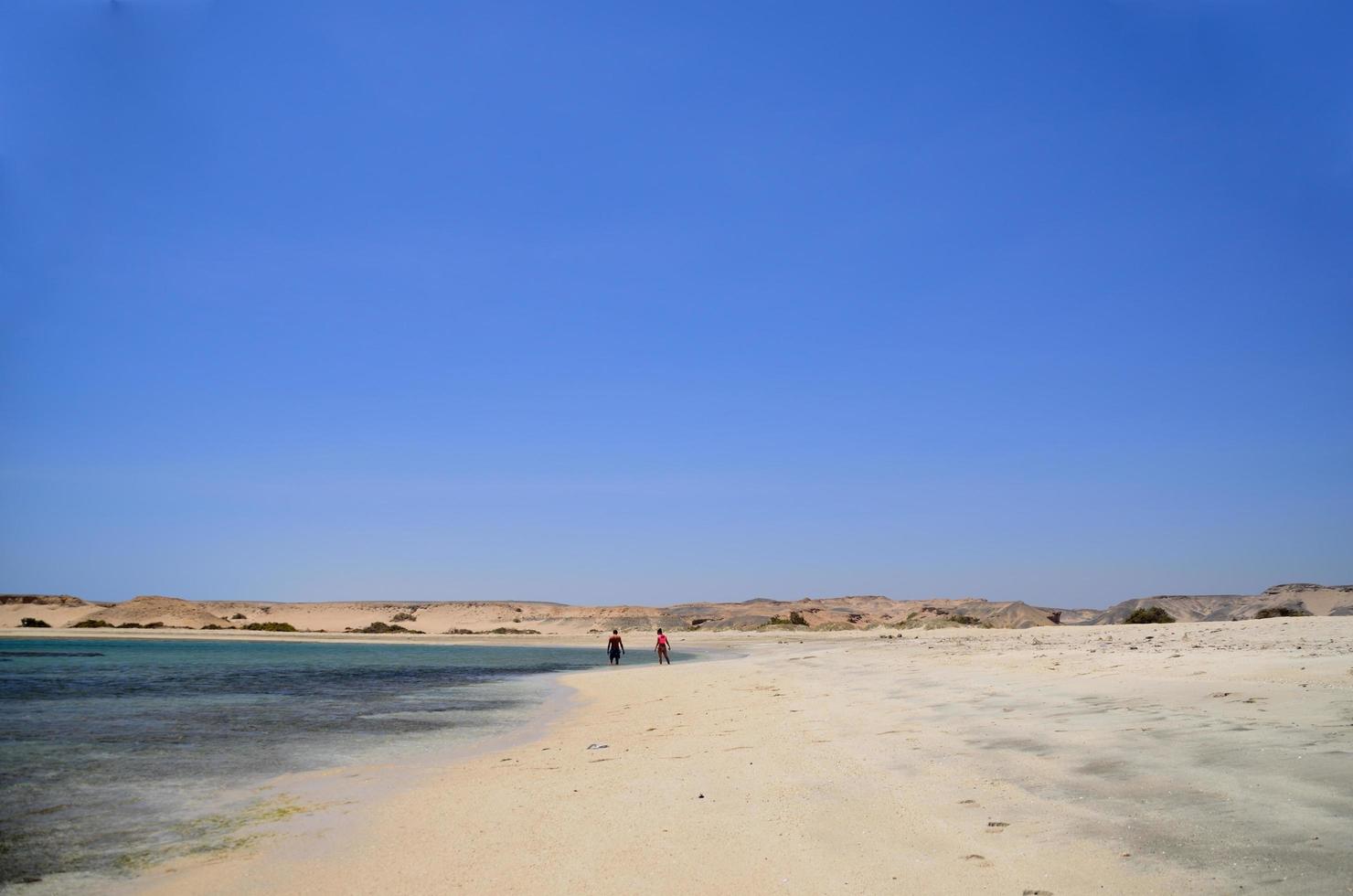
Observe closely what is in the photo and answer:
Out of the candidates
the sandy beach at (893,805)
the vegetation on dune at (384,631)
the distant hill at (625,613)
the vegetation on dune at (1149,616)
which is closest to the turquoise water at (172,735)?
the sandy beach at (893,805)

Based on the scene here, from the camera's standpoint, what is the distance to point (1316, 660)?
Result: 1238cm

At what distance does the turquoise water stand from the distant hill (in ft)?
134

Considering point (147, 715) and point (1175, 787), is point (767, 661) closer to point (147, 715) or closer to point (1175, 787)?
point (147, 715)

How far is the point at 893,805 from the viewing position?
22.7ft

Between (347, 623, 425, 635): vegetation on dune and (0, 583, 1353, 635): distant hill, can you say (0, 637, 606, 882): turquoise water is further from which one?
(347, 623, 425, 635): vegetation on dune

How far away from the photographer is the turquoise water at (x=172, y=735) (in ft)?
25.8

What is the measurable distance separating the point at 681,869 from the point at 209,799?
636 centimetres

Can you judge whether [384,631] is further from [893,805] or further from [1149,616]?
[893,805]

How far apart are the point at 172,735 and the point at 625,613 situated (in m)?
92.5

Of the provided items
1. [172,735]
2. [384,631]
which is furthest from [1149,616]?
[384,631]

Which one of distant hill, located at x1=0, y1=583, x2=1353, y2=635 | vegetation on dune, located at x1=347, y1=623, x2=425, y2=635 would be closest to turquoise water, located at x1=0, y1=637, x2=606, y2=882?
distant hill, located at x1=0, y1=583, x2=1353, y2=635

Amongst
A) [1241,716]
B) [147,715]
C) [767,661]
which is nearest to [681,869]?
[1241,716]

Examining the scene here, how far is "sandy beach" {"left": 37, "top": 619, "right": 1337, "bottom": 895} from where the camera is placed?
5254 mm

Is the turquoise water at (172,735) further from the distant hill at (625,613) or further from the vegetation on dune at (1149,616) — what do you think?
the distant hill at (625,613)
